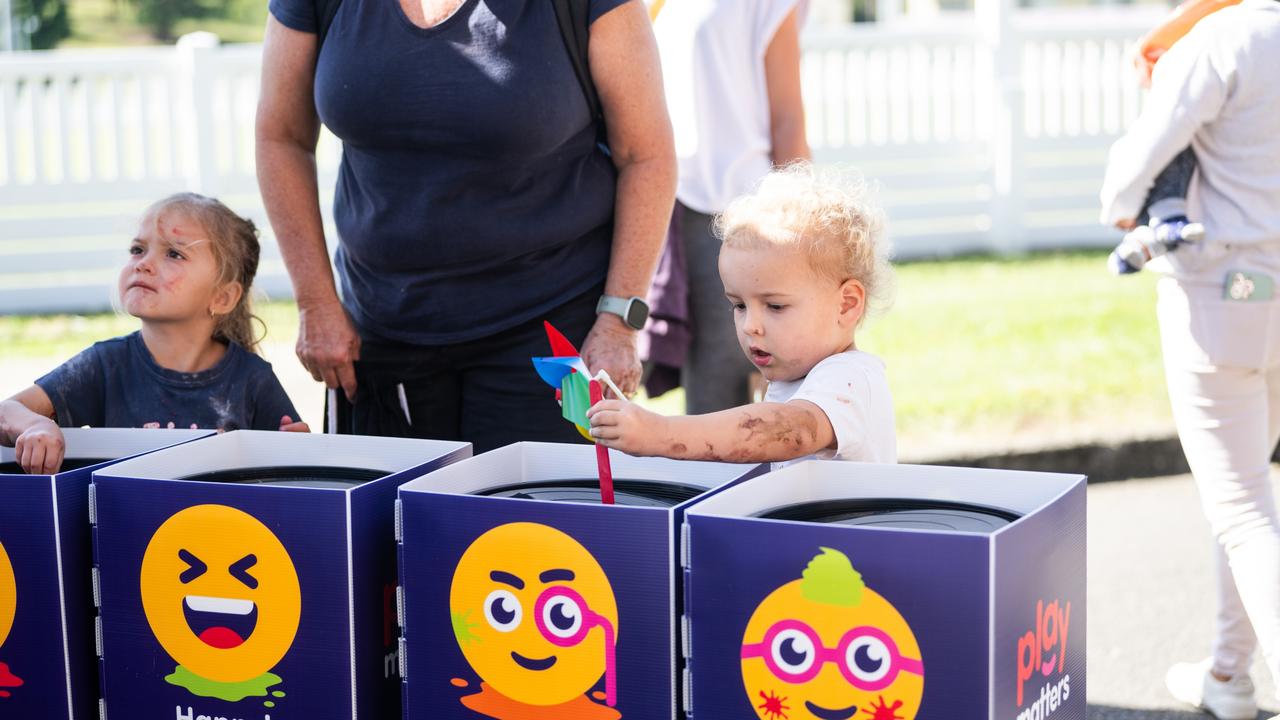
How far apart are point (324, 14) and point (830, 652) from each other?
59.2 inches

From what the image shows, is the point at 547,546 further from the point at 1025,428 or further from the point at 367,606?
the point at 1025,428

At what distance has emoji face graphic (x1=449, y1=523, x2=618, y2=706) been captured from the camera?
1.60 meters

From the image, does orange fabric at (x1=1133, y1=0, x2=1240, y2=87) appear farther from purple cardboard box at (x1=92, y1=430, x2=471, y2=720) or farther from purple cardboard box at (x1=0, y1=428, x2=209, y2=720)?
purple cardboard box at (x1=0, y1=428, x2=209, y2=720)

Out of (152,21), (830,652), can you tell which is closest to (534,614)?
(830,652)

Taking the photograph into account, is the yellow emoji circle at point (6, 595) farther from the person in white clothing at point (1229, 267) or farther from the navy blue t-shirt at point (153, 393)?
the person in white clothing at point (1229, 267)

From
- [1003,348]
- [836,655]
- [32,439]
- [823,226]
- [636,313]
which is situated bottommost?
[1003,348]

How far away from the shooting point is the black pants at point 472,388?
2580mm

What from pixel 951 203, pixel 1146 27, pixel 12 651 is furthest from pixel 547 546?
pixel 1146 27

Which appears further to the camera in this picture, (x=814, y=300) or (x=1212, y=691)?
(x=1212, y=691)

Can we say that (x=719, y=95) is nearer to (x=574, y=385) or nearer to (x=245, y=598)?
(x=574, y=385)

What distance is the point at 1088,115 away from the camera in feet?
32.8

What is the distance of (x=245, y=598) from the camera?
171 cm

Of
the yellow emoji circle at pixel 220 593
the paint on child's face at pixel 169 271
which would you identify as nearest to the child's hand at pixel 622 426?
the yellow emoji circle at pixel 220 593

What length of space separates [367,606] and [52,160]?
7.64m
